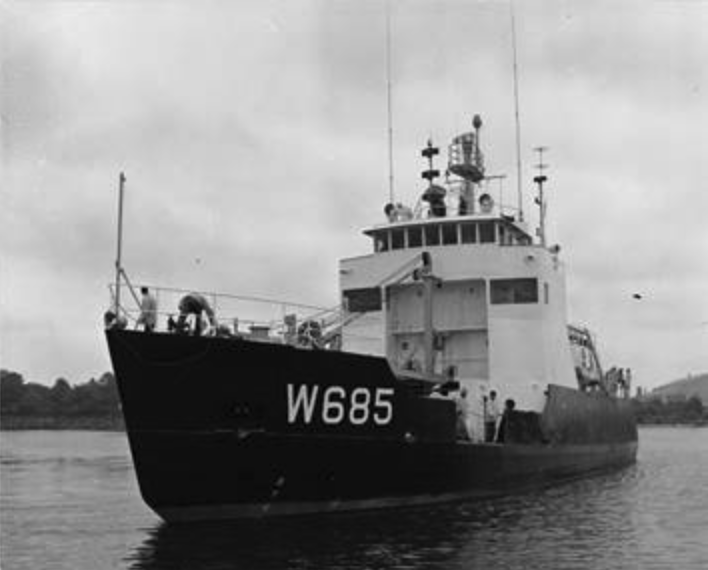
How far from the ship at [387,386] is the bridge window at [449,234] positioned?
0.03 metres

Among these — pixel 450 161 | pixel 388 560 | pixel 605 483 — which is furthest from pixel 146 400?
pixel 605 483

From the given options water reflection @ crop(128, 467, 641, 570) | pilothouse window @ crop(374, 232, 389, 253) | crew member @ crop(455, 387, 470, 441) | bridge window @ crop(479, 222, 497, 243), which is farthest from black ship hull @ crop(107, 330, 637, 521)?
pilothouse window @ crop(374, 232, 389, 253)

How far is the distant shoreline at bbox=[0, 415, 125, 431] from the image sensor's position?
113 m

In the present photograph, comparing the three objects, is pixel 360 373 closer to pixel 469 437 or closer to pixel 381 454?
pixel 381 454

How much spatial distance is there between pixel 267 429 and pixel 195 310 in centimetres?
221

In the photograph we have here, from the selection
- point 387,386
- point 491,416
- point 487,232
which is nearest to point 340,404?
point 387,386

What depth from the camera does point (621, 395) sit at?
34188 mm

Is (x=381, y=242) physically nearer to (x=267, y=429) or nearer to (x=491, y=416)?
(x=491, y=416)

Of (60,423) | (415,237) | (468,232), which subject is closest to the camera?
(468,232)

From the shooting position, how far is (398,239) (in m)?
22.3

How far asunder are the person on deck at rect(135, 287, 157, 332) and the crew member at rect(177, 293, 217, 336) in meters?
0.40

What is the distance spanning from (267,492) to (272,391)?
5.28 ft

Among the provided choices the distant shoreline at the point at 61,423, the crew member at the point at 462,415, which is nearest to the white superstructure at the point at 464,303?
the crew member at the point at 462,415

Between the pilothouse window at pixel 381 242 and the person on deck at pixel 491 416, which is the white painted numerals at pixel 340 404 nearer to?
the person on deck at pixel 491 416
